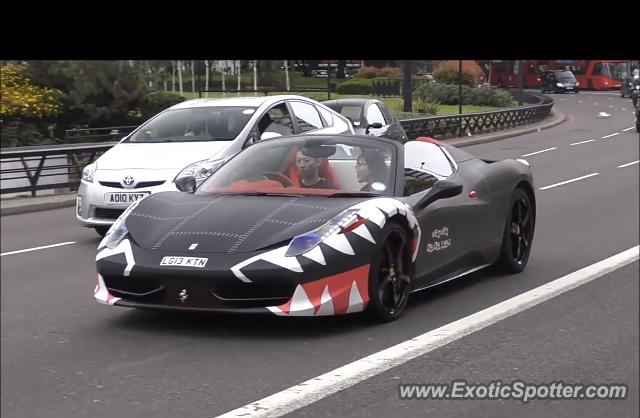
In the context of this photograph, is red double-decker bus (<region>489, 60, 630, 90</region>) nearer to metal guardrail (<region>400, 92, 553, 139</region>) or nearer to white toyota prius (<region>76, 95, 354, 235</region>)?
metal guardrail (<region>400, 92, 553, 139</region>)

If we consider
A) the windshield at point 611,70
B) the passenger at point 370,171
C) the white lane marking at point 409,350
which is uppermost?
the windshield at point 611,70

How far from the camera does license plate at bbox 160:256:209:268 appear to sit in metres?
5.05

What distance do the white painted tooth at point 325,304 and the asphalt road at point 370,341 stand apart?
14 centimetres

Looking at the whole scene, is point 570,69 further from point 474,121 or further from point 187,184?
point 187,184

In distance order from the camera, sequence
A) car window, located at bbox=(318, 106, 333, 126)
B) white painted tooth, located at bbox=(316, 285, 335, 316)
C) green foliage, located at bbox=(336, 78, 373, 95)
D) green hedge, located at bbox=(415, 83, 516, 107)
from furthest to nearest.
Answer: white painted tooth, located at bbox=(316, 285, 335, 316) → car window, located at bbox=(318, 106, 333, 126) → green hedge, located at bbox=(415, 83, 516, 107) → green foliage, located at bbox=(336, 78, 373, 95)

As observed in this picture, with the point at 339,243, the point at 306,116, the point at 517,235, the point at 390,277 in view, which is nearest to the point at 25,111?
the point at 306,116

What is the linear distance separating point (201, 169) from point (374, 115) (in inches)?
63.8

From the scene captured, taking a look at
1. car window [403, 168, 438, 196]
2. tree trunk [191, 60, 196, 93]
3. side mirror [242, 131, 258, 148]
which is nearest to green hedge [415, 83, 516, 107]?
tree trunk [191, 60, 196, 93]

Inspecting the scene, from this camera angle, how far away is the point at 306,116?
425 cm

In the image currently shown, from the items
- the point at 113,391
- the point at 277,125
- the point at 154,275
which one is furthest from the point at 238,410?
the point at 154,275

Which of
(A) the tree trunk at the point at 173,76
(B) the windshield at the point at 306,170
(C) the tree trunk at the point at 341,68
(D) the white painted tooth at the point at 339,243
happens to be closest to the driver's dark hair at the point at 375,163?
(B) the windshield at the point at 306,170

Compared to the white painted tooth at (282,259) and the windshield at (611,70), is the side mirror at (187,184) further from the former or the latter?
the windshield at (611,70)

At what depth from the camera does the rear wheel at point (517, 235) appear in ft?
21.0

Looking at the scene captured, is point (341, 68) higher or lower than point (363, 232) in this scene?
higher
